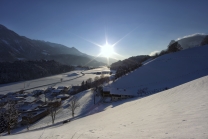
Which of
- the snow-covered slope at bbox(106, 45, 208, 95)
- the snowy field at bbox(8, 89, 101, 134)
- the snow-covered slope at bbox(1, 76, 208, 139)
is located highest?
the snow-covered slope at bbox(106, 45, 208, 95)

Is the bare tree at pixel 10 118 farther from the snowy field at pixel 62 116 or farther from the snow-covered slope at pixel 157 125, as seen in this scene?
the snow-covered slope at pixel 157 125

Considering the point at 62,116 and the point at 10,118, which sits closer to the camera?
the point at 10,118

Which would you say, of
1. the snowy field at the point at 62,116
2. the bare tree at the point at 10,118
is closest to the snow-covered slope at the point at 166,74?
the snowy field at the point at 62,116

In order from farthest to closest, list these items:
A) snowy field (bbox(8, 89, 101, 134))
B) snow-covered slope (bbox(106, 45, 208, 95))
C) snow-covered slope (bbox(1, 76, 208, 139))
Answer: snow-covered slope (bbox(106, 45, 208, 95)) < snowy field (bbox(8, 89, 101, 134)) < snow-covered slope (bbox(1, 76, 208, 139))

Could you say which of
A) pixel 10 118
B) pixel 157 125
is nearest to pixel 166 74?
pixel 157 125

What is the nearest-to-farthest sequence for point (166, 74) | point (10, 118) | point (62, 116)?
point (10, 118), point (62, 116), point (166, 74)

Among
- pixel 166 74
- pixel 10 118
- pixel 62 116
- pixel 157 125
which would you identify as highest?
pixel 166 74

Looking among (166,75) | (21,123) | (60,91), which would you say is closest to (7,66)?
(60,91)

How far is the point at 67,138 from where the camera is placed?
29.4 feet

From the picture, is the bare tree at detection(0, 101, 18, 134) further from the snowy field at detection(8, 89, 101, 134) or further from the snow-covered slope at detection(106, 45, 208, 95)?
the snow-covered slope at detection(106, 45, 208, 95)

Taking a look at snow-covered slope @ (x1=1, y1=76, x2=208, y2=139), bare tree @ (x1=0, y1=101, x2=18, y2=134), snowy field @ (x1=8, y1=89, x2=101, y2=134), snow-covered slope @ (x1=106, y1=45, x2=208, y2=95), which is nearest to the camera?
snow-covered slope @ (x1=1, y1=76, x2=208, y2=139)

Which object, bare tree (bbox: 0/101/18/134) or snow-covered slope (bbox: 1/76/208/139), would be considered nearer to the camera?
snow-covered slope (bbox: 1/76/208/139)

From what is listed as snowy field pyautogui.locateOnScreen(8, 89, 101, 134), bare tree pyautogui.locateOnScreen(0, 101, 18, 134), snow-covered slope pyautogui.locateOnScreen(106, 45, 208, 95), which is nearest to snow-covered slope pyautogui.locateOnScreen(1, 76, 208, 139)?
bare tree pyautogui.locateOnScreen(0, 101, 18, 134)

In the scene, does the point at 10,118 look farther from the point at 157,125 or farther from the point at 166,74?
the point at 166,74
